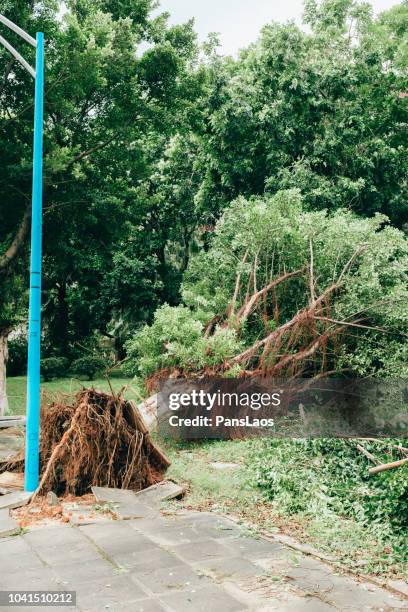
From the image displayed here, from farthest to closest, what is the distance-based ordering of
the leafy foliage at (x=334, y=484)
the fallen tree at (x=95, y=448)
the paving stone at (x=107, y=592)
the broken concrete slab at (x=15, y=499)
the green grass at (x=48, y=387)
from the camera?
the green grass at (x=48, y=387) → the fallen tree at (x=95, y=448) → the broken concrete slab at (x=15, y=499) → the leafy foliage at (x=334, y=484) → the paving stone at (x=107, y=592)

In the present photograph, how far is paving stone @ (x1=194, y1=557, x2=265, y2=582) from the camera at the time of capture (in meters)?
4.93

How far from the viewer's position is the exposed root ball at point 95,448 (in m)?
7.51

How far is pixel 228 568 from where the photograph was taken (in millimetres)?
5078

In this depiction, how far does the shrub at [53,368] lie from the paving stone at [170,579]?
56.8ft

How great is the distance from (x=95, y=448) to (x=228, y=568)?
10.1ft

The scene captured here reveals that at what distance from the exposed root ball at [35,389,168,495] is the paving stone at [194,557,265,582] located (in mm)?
2742

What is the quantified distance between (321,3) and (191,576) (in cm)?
2029

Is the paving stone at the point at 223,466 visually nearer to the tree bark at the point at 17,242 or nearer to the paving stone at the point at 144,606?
the paving stone at the point at 144,606

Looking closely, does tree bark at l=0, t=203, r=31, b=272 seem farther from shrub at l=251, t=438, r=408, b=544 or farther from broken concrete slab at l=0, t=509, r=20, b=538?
broken concrete slab at l=0, t=509, r=20, b=538

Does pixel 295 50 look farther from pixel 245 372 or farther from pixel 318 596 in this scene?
pixel 318 596

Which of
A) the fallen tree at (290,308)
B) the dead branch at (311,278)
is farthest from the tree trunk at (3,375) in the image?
the dead branch at (311,278)

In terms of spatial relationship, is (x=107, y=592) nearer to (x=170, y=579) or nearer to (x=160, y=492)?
(x=170, y=579)

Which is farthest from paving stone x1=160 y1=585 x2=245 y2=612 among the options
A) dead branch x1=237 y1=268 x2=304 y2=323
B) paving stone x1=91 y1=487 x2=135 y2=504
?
dead branch x1=237 y1=268 x2=304 y2=323

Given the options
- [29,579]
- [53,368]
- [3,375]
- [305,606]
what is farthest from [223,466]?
[53,368]
